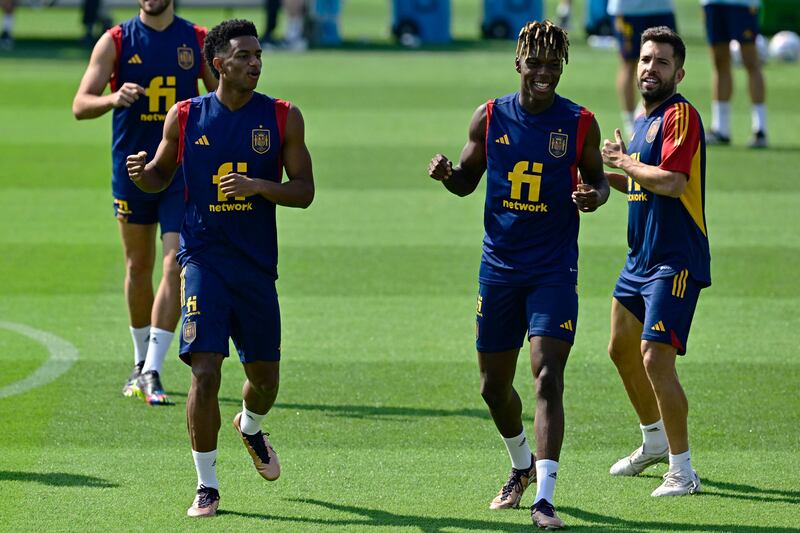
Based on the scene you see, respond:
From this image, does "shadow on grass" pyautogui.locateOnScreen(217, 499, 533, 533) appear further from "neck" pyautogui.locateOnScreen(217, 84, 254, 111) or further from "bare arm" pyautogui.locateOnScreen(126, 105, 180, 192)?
"neck" pyautogui.locateOnScreen(217, 84, 254, 111)

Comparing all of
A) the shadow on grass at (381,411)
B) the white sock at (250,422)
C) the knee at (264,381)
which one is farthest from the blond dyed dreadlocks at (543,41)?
the shadow on grass at (381,411)

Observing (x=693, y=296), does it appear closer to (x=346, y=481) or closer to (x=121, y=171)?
(x=346, y=481)

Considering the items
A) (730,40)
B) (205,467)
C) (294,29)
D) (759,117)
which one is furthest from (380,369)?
(294,29)

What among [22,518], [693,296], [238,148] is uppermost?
[238,148]

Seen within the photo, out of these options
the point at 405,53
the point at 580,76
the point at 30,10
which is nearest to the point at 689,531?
the point at 580,76

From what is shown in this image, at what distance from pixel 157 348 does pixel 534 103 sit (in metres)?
3.23

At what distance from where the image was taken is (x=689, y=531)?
649cm

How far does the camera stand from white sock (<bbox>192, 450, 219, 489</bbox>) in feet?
22.0

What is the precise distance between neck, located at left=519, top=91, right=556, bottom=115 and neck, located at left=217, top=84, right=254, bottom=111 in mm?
1288

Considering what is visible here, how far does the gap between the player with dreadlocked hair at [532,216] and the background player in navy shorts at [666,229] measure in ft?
1.07

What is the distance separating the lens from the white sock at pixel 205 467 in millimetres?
6715

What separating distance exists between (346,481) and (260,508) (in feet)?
1.92

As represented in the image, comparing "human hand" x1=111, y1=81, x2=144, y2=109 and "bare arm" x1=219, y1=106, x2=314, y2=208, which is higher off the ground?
"human hand" x1=111, y1=81, x2=144, y2=109

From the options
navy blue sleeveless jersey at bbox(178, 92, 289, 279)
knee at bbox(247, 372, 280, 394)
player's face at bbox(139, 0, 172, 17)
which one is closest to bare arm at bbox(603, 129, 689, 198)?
navy blue sleeveless jersey at bbox(178, 92, 289, 279)
